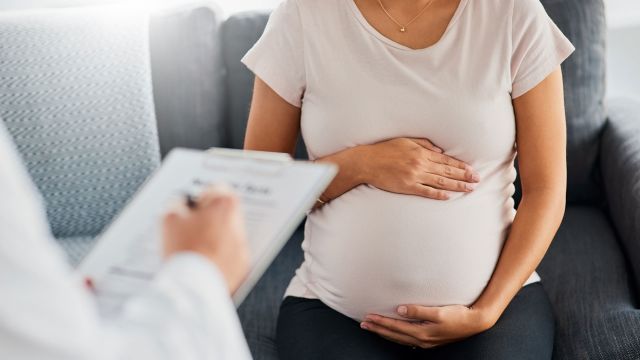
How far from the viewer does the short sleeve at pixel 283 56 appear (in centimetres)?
124

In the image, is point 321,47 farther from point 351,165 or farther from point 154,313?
point 154,313

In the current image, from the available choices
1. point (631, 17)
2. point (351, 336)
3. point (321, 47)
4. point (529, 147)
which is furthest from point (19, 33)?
point (631, 17)

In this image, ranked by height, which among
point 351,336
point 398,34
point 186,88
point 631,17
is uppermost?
point 398,34

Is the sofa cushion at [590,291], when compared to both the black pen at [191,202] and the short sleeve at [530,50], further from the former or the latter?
the black pen at [191,202]

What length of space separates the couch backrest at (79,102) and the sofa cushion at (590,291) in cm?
95

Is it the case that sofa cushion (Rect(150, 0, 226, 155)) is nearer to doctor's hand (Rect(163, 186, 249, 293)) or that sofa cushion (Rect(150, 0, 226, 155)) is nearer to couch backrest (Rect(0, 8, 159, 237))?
couch backrest (Rect(0, 8, 159, 237))

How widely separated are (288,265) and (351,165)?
49 cm

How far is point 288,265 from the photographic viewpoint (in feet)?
5.24

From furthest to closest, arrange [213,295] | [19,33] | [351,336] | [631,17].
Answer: [631,17], [19,33], [351,336], [213,295]

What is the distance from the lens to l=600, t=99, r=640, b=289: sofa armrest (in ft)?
4.50

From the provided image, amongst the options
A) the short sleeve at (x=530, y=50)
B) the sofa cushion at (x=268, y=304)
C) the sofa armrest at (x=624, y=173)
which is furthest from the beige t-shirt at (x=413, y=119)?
the sofa armrest at (x=624, y=173)

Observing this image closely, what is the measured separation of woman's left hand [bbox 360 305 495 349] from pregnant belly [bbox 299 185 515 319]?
31mm

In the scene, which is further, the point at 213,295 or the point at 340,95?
the point at 340,95

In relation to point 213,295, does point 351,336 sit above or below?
below
